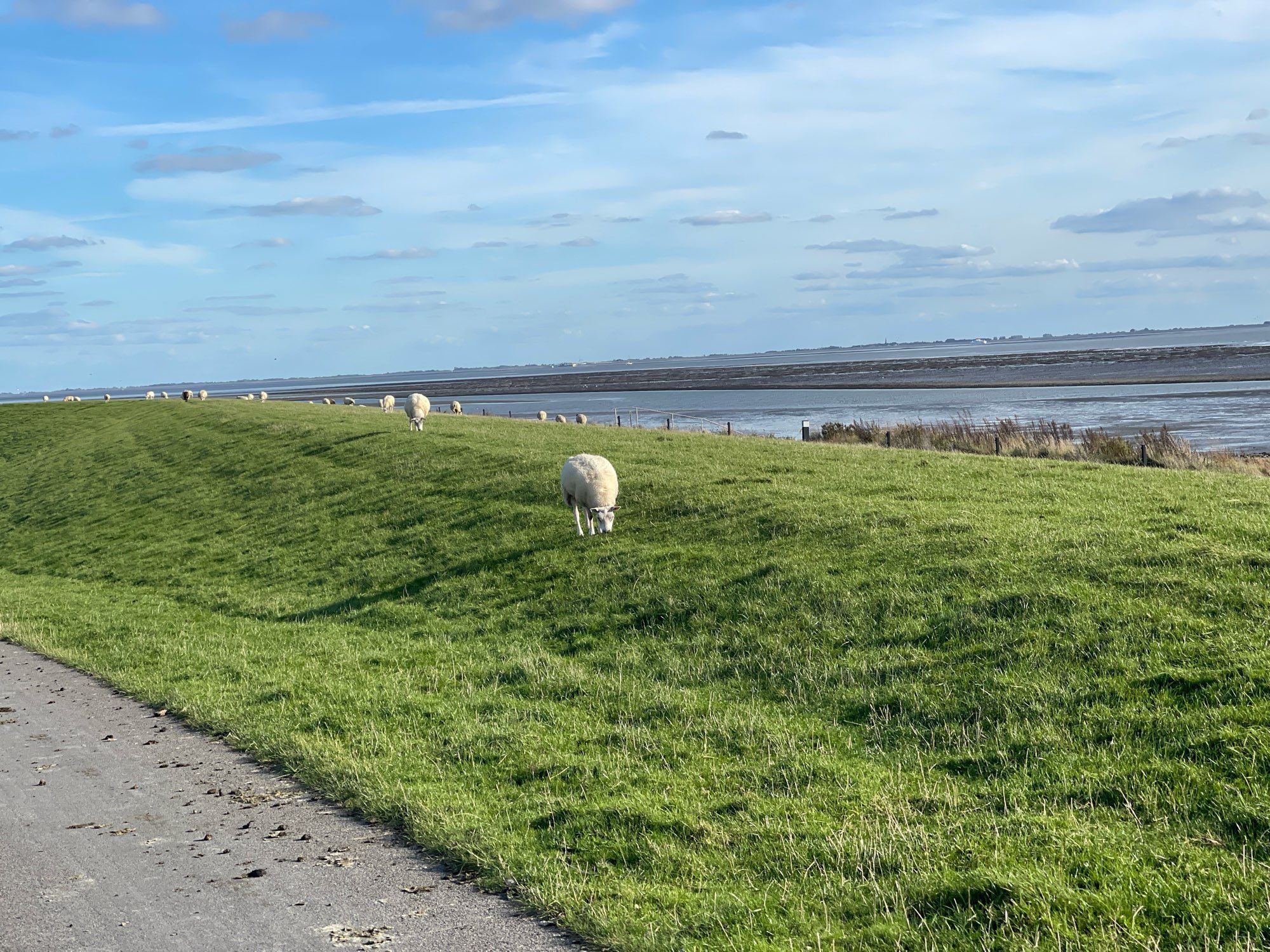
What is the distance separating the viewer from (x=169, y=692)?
578 inches

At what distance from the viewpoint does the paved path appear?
24.3ft

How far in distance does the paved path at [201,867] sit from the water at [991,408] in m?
42.9

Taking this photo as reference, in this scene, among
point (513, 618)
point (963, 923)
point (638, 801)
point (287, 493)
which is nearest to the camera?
point (963, 923)

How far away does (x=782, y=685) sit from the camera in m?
13.0

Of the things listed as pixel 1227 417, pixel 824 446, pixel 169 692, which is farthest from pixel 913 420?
pixel 169 692

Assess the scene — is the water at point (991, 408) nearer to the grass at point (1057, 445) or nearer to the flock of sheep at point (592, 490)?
the grass at point (1057, 445)

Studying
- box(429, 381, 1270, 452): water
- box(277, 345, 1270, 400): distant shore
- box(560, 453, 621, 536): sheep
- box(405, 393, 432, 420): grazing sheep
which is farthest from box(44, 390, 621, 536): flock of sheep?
box(277, 345, 1270, 400): distant shore

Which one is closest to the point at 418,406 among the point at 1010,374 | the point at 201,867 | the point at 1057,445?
the point at 1057,445

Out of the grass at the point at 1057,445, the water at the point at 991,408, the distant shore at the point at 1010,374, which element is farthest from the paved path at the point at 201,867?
the distant shore at the point at 1010,374

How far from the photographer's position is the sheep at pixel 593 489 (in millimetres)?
21438

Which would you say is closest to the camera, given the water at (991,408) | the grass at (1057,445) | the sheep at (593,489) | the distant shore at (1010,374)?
the sheep at (593,489)

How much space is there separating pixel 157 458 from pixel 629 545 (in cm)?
3434

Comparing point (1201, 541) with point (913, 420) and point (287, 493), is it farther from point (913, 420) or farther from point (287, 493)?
point (913, 420)

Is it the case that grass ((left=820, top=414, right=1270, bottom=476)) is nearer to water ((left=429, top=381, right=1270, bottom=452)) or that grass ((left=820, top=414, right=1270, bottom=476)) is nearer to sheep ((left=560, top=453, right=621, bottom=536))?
water ((left=429, top=381, right=1270, bottom=452))
